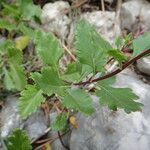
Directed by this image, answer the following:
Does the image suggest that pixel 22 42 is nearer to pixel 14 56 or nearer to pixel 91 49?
pixel 14 56

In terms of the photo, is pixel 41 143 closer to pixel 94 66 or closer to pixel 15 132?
pixel 15 132

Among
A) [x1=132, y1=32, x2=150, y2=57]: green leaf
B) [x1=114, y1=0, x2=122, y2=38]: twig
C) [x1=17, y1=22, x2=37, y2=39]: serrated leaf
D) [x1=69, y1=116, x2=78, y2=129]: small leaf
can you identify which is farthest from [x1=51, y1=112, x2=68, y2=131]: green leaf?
[x1=114, y1=0, x2=122, y2=38]: twig

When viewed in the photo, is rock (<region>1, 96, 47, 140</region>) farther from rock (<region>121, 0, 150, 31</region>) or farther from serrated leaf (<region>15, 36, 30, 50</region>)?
rock (<region>121, 0, 150, 31</region>)

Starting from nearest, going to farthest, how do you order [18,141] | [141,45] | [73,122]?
[141,45]
[18,141]
[73,122]

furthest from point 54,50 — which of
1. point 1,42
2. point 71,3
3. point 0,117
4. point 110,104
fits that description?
point 71,3

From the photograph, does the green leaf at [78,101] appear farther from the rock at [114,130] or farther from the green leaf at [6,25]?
the green leaf at [6,25]

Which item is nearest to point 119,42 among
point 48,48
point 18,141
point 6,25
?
point 48,48

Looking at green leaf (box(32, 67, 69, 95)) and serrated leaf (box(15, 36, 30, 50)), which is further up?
green leaf (box(32, 67, 69, 95))
